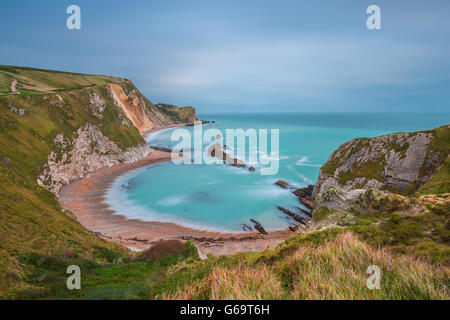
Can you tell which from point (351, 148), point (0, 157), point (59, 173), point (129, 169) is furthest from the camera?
point (129, 169)

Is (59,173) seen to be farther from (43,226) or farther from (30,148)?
(43,226)

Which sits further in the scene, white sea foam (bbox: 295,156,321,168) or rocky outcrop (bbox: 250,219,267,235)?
white sea foam (bbox: 295,156,321,168)

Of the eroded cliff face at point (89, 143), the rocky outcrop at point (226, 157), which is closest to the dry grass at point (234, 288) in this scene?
the eroded cliff face at point (89, 143)

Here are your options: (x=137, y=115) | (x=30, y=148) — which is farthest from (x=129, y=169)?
(x=137, y=115)

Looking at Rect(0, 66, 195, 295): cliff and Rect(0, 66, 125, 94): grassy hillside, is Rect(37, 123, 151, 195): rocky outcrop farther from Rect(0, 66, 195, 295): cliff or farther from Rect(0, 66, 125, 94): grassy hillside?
Rect(0, 66, 125, 94): grassy hillside

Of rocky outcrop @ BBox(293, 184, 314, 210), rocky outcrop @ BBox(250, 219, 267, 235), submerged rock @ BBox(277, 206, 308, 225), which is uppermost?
rocky outcrop @ BBox(293, 184, 314, 210)

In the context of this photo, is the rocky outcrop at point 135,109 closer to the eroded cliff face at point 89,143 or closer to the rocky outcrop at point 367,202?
the eroded cliff face at point 89,143

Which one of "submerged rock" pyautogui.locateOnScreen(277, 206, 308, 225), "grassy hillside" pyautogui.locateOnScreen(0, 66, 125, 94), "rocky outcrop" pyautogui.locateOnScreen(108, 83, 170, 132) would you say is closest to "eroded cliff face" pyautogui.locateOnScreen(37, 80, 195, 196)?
"grassy hillside" pyautogui.locateOnScreen(0, 66, 125, 94)
